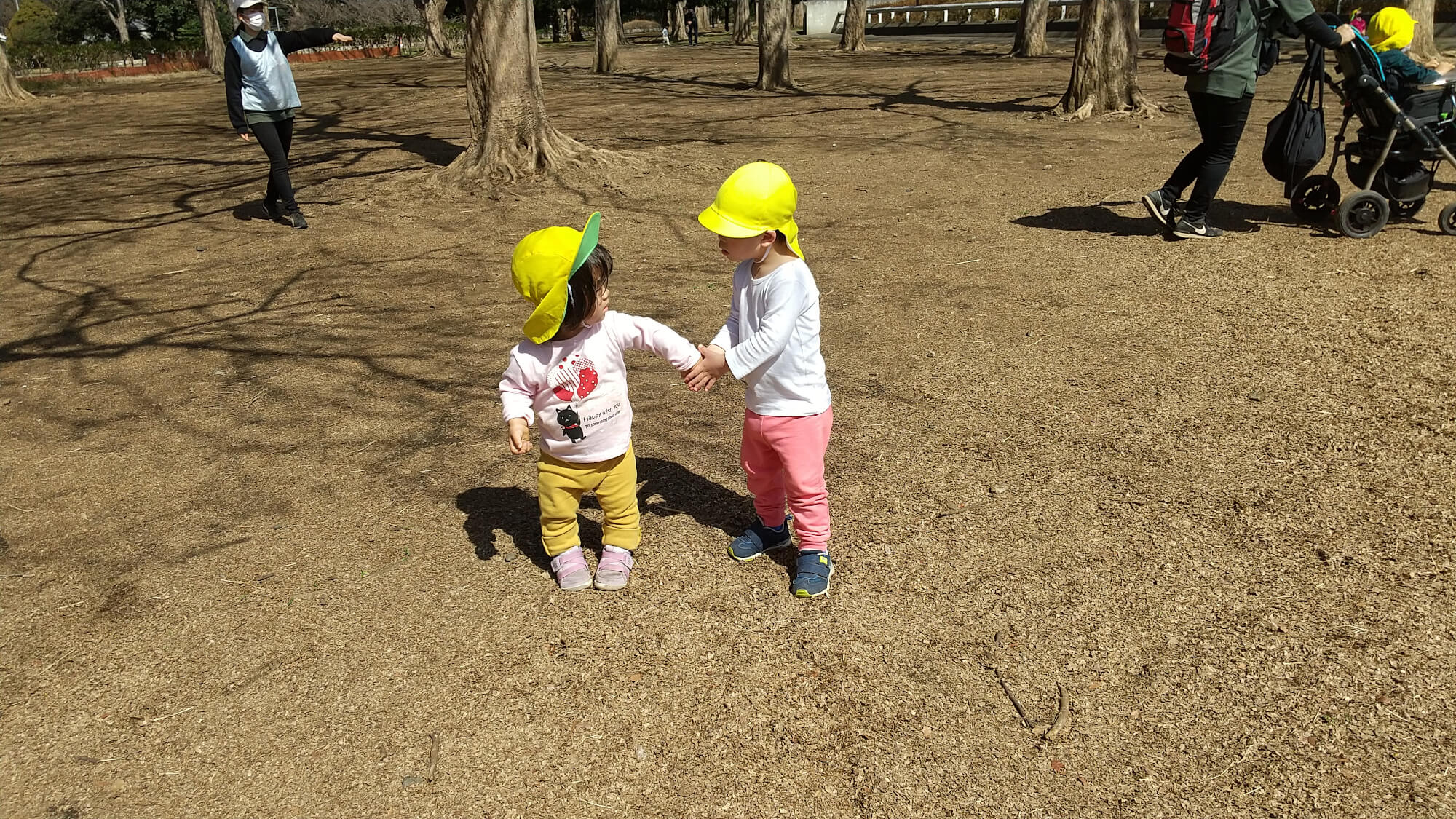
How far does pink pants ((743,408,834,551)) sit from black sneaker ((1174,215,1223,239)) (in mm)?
4711

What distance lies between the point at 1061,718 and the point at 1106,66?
1003 cm

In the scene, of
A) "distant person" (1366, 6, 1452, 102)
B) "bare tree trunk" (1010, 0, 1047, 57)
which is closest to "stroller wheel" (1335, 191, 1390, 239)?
"distant person" (1366, 6, 1452, 102)

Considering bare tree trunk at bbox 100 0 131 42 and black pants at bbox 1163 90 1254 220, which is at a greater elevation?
bare tree trunk at bbox 100 0 131 42

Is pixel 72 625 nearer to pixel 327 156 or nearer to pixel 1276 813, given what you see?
pixel 1276 813

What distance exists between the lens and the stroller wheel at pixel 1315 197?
6.91 metres

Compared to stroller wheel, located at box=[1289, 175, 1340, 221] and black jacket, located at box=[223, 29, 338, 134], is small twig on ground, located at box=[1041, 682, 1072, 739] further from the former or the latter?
black jacket, located at box=[223, 29, 338, 134]

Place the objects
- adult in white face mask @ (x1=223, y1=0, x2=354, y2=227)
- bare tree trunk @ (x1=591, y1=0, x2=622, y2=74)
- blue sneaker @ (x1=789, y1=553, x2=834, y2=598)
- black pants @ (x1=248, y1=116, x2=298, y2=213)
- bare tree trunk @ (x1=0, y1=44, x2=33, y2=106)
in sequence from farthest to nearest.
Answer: bare tree trunk @ (x1=591, y1=0, x2=622, y2=74)
bare tree trunk @ (x1=0, y1=44, x2=33, y2=106)
black pants @ (x1=248, y1=116, x2=298, y2=213)
adult in white face mask @ (x1=223, y1=0, x2=354, y2=227)
blue sneaker @ (x1=789, y1=553, x2=834, y2=598)

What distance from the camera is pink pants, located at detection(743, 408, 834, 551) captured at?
3.19 metres

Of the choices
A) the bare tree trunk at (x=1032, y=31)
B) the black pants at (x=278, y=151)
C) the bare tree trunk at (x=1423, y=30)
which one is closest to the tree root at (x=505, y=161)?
the black pants at (x=278, y=151)

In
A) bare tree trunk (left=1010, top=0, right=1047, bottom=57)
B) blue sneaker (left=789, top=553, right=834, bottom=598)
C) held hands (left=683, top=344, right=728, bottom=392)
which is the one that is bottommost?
blue sneaker (left=789, top=553, right=834, bottom=598)

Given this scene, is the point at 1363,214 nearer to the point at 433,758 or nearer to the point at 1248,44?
the point at 1248,44

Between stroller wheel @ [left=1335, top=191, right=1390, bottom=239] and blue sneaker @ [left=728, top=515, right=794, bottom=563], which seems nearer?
blue sneaker @ [left=728, top=515, right=794, bottom=563]

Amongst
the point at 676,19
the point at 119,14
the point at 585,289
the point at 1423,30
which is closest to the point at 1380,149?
the point at 585,289

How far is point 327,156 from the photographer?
1094cm
